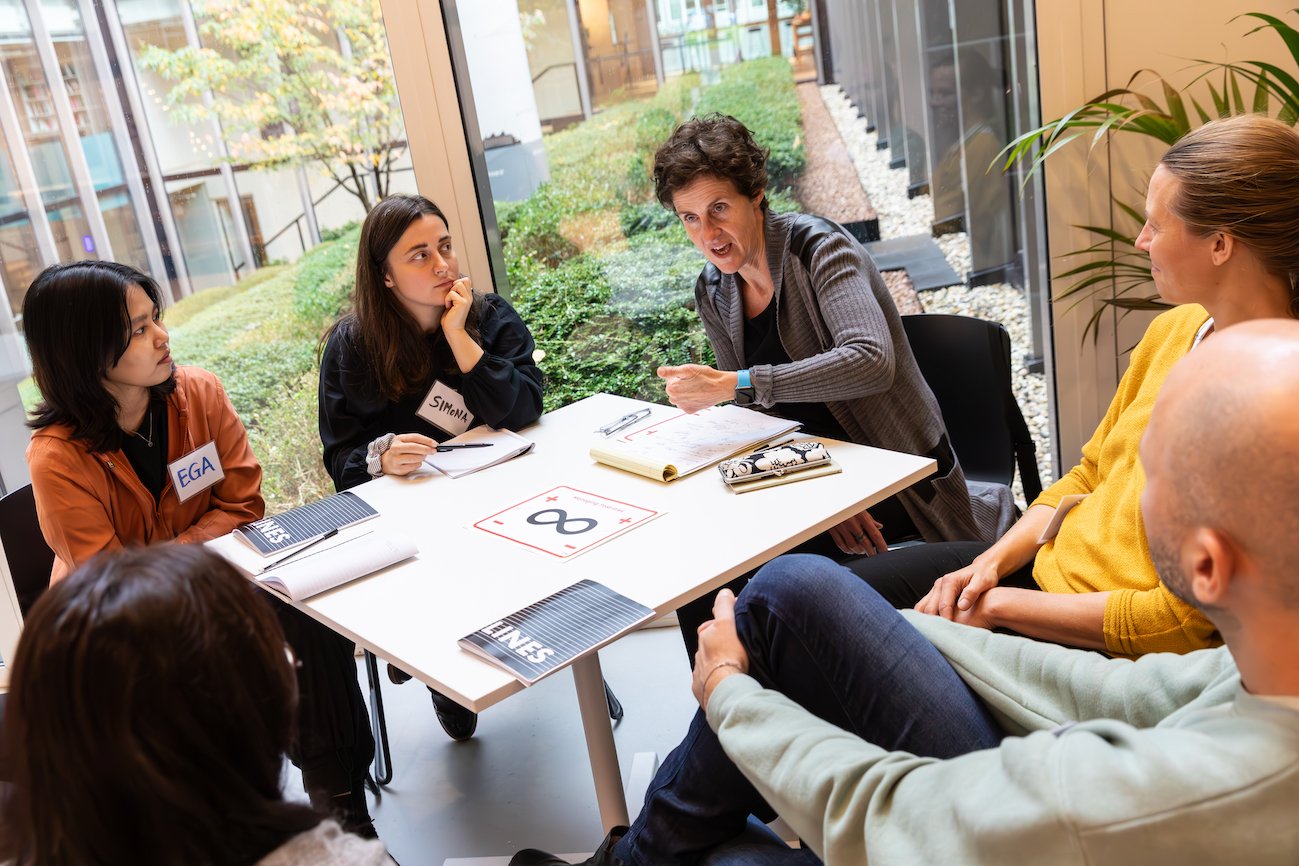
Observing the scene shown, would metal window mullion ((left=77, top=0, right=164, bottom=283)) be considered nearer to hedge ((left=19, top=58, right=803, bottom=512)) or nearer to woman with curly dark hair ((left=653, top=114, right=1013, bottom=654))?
hedge ((left=19, top=58, right=803, bottom=512))

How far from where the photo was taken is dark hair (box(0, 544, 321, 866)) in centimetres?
92

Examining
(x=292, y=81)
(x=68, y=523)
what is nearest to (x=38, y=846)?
(x=68, y=523)

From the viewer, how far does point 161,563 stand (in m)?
0.98

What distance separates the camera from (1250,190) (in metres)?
1.64

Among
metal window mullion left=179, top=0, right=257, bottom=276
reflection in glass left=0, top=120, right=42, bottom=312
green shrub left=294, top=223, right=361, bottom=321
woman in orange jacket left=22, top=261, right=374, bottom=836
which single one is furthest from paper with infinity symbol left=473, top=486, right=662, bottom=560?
reflection in glass left=0, top=120, right=42, bottom=312

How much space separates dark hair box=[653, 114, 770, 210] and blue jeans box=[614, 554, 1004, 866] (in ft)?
3.67

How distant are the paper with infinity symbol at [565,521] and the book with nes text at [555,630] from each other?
0.70ft

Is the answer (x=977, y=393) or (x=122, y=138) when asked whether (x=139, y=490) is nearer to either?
(x=122, y=138)

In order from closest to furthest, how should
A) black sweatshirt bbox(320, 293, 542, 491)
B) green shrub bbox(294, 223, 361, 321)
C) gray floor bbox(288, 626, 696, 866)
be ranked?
gray floor bbox(288, 626, 696, 866) → black sweatshirt bbox(320, 293, 542, 491) → green shrub bbox(294, 223, 361, 321)

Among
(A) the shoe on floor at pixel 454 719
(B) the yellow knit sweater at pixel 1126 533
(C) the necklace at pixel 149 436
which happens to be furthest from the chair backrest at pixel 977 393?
→ (C) the necklace at pixel 149 436

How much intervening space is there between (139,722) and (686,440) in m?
1.58

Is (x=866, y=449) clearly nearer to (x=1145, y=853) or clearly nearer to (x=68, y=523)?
(x=1145, y=853)

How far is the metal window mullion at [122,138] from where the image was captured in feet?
10.3

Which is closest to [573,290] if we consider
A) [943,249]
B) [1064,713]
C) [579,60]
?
[579,60]
